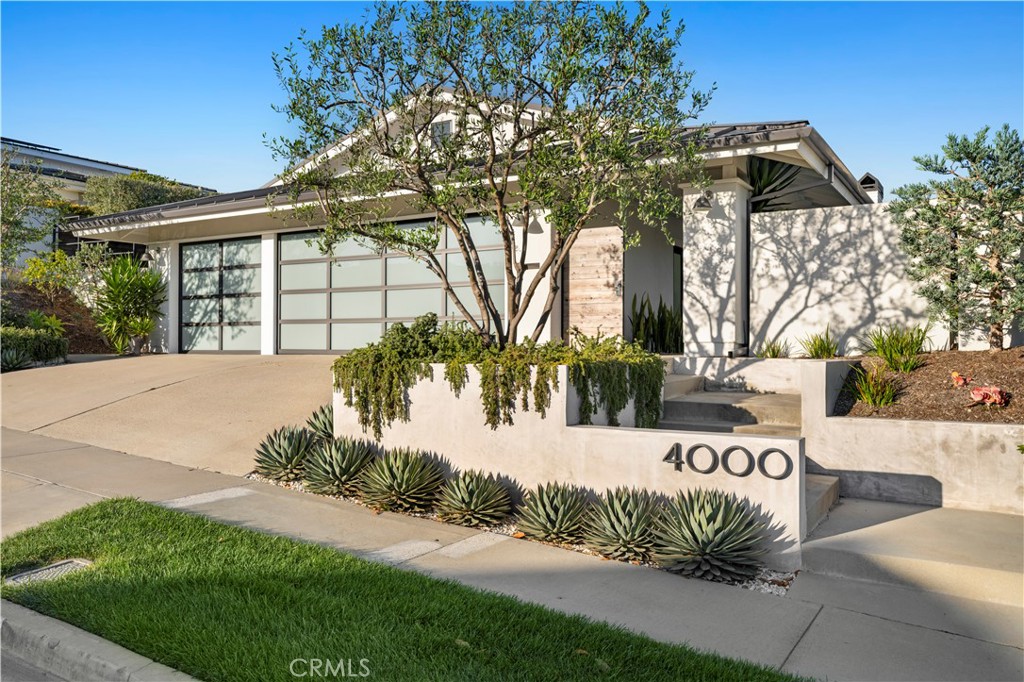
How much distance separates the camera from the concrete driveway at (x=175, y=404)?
7.71 m

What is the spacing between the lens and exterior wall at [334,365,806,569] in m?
4.58

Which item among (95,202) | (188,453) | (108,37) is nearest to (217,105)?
(108,37)

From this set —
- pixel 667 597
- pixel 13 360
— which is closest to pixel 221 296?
pixel 13 360

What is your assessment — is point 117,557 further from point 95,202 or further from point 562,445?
point 95,202

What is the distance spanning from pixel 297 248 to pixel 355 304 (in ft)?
6.51

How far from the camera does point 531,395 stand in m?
5.97

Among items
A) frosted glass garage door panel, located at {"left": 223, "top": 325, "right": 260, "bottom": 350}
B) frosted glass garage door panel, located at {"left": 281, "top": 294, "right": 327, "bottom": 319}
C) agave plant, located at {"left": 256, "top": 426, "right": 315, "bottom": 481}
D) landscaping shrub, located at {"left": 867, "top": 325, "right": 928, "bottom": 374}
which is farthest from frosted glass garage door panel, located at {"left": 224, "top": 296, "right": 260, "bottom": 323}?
landscaping shrub, located at {"left": 867, "top": 325, "right": 928, "bottom": 374}

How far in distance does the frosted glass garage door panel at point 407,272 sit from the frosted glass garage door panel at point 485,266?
0.44 m

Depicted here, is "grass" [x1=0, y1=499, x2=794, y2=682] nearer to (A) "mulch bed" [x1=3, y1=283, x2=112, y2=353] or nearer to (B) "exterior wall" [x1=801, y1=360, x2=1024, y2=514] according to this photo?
(B) "exterior wall" [x1=801, y1=360, x2=1024, y2=514]

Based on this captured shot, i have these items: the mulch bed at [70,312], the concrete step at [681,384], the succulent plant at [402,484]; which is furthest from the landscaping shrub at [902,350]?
the mulch bed at [70,312]

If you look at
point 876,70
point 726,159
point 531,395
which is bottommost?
point 531,395

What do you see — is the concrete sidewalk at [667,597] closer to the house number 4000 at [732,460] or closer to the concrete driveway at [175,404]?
the house number 4000 at [732,460]

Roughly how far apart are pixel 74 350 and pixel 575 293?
43.6ft

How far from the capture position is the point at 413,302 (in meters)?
12.6
